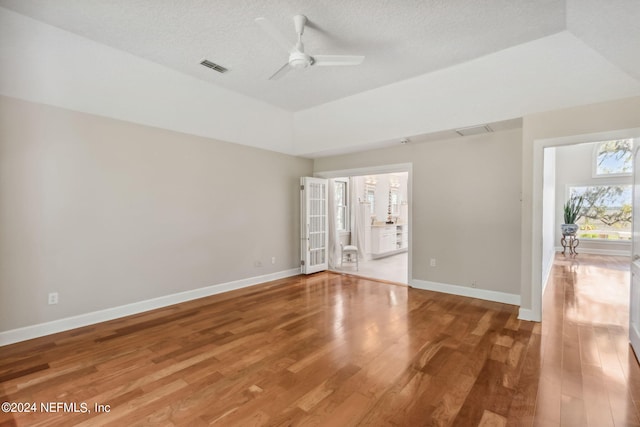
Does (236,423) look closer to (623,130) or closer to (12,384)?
(12,384)

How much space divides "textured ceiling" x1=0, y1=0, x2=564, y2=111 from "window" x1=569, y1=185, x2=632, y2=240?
792cm

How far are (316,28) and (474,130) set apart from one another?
8.62 ft

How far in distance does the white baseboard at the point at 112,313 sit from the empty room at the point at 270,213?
24mm

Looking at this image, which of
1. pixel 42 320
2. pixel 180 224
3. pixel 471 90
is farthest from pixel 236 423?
pixel 471 90

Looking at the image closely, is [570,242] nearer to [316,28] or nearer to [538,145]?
[538,145]

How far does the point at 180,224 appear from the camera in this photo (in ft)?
13.9

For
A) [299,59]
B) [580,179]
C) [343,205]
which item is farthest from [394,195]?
[299,59]

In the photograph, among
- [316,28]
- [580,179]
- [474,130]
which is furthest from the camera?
[580,179]

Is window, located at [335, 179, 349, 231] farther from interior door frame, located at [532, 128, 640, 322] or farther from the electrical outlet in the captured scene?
the electrical outlet

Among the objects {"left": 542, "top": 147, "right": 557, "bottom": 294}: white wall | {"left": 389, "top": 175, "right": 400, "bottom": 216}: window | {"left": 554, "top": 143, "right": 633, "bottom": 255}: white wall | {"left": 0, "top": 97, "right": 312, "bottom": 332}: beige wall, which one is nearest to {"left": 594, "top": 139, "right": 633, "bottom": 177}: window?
{"left": 554, "top": 143, "right": 633, "bottom": 255}: white wall

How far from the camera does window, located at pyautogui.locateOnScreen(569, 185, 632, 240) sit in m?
8.06

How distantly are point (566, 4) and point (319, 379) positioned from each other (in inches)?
157

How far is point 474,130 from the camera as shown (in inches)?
161

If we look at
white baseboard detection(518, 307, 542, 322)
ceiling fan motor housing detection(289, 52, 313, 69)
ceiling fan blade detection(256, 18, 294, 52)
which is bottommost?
white baseboard detection(518, 307, 542, 322)
